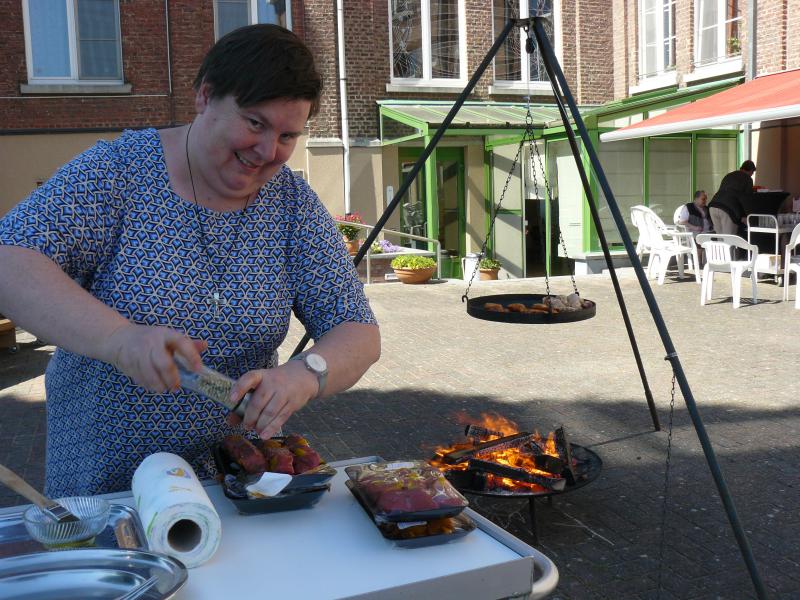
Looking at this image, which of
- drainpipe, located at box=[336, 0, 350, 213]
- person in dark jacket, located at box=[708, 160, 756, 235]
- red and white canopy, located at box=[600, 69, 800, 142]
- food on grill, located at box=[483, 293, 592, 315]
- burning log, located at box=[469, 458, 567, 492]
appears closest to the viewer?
burning log, located at box=[469, 458, 567, 492]

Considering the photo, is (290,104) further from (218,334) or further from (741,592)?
(741,592)

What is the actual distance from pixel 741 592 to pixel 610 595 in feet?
1.92

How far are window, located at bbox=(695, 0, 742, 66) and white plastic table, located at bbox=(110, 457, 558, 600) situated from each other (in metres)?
17.3

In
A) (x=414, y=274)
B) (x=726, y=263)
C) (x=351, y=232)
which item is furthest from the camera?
(x=351, y=232)

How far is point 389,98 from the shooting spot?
18328mm

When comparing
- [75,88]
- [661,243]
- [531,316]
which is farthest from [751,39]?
[75,88]

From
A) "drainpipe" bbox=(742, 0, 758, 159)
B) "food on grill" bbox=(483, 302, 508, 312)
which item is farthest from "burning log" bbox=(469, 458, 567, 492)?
"drainpipe" bbox=(742, 0, 758, 159)

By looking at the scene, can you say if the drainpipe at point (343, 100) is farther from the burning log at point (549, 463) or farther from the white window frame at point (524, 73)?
the burning log at point (549, 463)

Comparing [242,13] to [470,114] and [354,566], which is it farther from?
[354,566]

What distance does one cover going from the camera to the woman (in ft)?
5.99

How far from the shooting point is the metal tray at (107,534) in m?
1.71

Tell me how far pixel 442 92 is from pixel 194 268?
17.5m

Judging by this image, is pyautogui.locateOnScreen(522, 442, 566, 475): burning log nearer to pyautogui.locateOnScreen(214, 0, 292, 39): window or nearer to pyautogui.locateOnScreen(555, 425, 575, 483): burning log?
pyautogui.locateOnScreen(555, 425, 575, 483): burning log

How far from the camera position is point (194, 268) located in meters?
1.96
